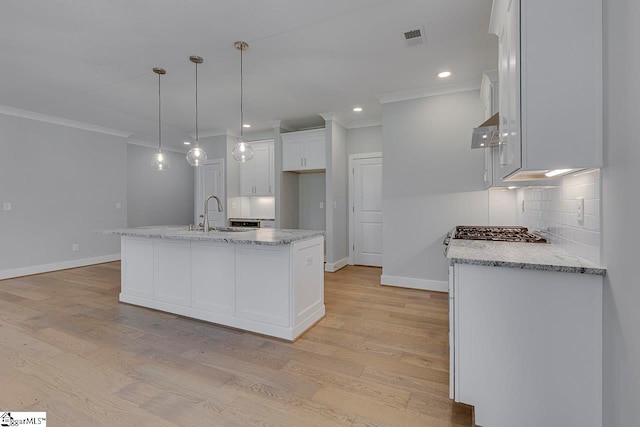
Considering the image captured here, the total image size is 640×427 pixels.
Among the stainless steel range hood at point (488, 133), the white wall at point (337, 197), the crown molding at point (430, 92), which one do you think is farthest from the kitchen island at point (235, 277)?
the crown molding at point (430, 92)

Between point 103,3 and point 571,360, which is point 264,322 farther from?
point 103,3

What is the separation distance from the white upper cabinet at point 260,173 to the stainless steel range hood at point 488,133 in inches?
165

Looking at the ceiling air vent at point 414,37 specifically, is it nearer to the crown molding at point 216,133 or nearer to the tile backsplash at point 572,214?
the tile backsplash at point 572,214

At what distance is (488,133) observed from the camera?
2.30 metres

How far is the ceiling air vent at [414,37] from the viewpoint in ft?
8.65

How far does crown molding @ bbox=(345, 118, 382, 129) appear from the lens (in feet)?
17.5

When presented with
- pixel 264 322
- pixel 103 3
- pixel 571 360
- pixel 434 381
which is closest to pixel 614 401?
pixel 571 360

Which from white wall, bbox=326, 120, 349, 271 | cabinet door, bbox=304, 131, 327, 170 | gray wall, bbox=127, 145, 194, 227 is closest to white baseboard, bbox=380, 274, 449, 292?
white wall, bbox=326, 120, 349, 271

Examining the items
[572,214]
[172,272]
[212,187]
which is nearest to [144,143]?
[212,187]

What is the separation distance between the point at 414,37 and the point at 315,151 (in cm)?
279

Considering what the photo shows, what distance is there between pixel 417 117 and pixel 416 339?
2.87m

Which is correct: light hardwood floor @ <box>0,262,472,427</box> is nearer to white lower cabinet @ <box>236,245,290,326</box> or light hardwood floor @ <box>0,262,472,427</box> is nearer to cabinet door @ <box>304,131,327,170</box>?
white lower cabinet @ <box>236,245,290,326</box>

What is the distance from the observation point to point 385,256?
4277 millimetres

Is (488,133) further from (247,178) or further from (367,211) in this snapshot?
(247,178)
